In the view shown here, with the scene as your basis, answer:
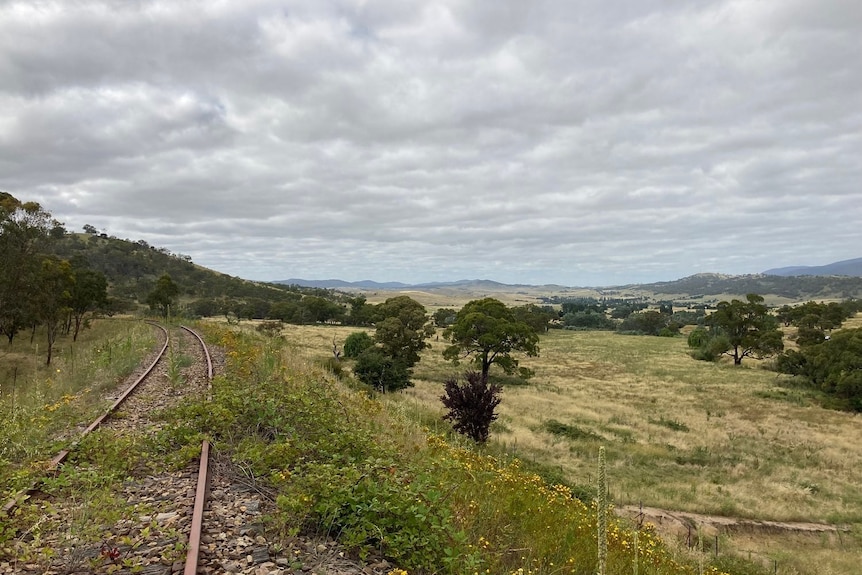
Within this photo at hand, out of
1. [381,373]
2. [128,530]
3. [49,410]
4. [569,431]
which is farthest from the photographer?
[381,373]

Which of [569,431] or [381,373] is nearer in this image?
[569,431]

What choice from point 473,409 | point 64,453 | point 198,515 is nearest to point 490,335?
point 473,409

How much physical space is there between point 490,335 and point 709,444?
52.2 feet

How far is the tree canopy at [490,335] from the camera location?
38000mm

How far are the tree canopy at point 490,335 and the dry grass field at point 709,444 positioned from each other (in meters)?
3.37

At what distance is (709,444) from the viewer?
26.9m

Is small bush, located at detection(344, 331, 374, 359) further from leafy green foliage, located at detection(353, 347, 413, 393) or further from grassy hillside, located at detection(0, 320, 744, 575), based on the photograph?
grassy hillside, located at detection(0, 320, 744, 575)

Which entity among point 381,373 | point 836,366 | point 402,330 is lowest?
point 836,366

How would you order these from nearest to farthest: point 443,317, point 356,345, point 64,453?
point 64,453, point 356,345, point 443,317

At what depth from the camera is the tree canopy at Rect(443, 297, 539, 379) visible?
3800 centimetres

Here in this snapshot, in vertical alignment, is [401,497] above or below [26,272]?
below

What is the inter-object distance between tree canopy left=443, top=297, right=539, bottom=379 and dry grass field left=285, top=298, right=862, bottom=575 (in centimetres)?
337

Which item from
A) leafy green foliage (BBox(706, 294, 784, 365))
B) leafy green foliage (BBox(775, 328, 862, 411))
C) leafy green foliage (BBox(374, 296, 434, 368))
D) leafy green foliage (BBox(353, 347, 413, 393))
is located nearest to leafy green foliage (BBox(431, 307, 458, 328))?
leafy green foliage (BBox(706, 294, 784, 365))

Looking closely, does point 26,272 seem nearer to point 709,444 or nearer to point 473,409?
point 473,409
